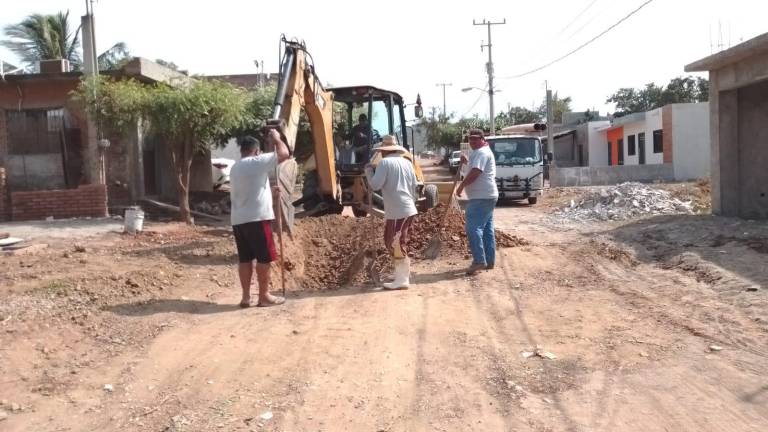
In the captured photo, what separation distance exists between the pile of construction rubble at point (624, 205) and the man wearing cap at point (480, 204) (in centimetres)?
875

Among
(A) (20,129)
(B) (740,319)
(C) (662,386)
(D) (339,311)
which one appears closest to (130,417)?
(D) (339,311)

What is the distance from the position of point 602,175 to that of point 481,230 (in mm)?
21360

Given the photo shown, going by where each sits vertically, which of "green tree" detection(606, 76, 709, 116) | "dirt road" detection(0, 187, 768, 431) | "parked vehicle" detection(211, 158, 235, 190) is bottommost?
"dirt road" detection(0, 187, 768, 431)

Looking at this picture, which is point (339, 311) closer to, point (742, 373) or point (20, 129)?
point (742, 373)

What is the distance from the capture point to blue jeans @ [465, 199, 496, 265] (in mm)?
8062

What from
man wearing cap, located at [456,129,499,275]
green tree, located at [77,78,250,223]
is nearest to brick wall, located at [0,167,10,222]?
green tree, located at [77,78,250,223]

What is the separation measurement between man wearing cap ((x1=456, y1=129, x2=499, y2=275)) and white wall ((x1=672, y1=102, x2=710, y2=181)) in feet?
77.8

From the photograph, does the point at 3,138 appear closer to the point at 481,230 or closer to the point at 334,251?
the point at 334,251

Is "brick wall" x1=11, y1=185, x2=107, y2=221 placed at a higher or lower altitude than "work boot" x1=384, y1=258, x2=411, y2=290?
higher

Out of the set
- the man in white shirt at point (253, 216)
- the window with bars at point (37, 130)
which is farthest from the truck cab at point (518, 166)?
the man in white shirt at point (253, 216)

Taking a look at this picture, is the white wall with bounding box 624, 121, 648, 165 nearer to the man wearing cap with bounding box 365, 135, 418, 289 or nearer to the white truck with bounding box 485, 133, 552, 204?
the white truck with bounding box 485, 133, 552, 204

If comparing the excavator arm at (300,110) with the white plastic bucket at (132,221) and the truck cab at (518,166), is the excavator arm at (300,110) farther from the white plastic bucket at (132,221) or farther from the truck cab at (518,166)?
the truck cab at (518,166)

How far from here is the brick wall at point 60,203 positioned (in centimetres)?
1456

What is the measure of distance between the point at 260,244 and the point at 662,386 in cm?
388
